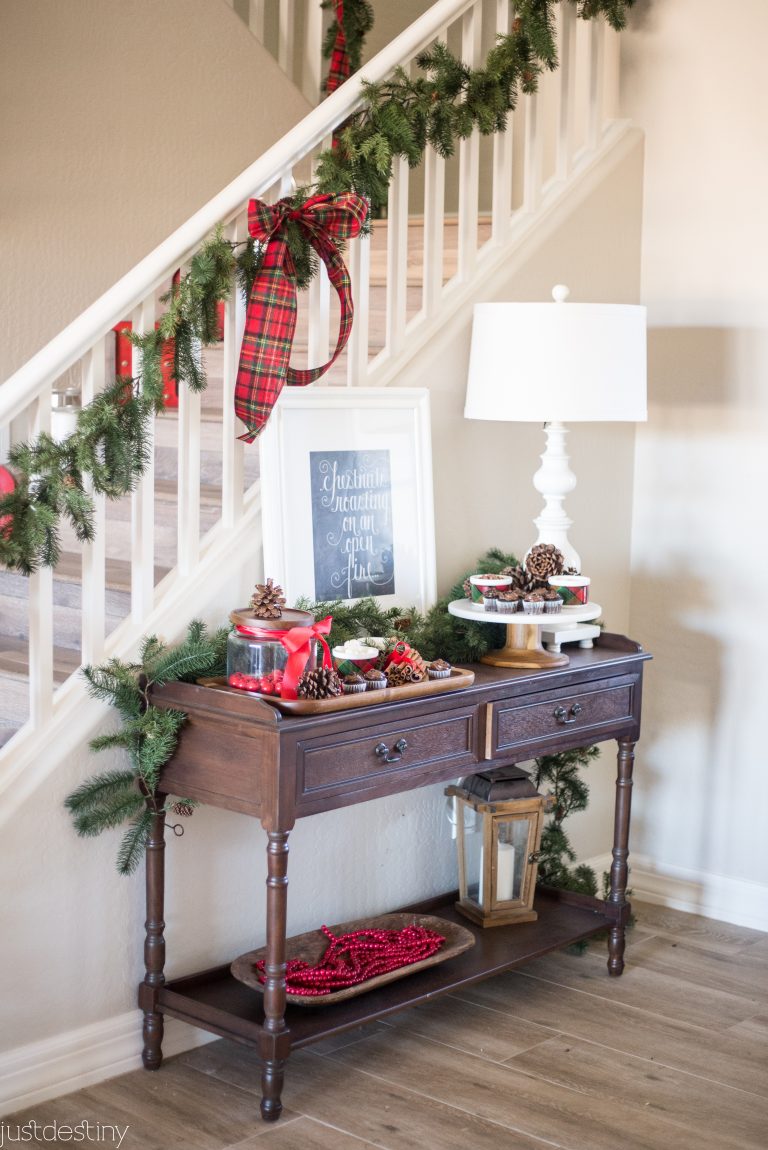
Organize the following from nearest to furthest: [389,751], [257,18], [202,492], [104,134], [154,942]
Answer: [389,751] < [154,942] < [202,492] < [104,134] < [257,18]

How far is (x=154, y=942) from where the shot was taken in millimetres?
2479

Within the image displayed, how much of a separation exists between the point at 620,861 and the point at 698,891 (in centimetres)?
60

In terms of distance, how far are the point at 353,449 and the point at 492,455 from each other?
0.51m

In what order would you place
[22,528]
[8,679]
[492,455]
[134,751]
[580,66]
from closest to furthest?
[22,528], [134,751], [8,679], [492,455], [580,66]

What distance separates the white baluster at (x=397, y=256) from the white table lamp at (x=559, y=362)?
0.17 m

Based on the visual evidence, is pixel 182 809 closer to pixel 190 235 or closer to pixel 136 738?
pixel 136 738

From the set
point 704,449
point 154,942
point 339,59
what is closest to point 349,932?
point 154,942

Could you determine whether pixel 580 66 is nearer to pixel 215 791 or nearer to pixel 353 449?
pixel 353 449

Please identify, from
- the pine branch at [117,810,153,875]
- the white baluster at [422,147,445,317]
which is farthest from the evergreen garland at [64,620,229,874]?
the white baluster at [422,147,445,317]

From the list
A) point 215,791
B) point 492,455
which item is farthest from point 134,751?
point 492,455

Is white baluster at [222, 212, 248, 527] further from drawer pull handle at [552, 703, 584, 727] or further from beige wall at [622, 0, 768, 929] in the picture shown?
beige wall at [622, 0, 768, 929]

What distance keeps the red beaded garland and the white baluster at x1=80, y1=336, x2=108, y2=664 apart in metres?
0.69

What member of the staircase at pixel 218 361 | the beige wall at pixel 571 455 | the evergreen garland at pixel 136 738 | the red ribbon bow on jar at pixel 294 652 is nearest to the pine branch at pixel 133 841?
the evergreen garland at pixel 136 738

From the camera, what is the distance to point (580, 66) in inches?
132
